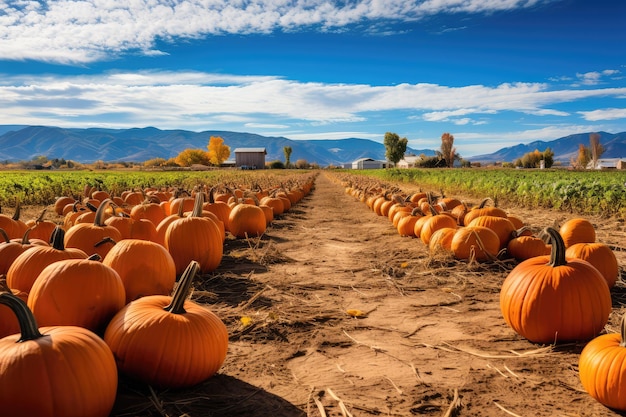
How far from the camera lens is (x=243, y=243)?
33.6 ft

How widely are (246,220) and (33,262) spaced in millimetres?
6106

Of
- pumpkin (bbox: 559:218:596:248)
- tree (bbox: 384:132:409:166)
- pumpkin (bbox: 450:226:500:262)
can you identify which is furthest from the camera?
tree (bbox: 384:132:409:166)

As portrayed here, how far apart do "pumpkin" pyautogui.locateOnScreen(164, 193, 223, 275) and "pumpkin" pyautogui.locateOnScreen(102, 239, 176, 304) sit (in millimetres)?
1859

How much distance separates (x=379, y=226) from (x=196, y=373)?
413 inches

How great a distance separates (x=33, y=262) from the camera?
14.6ft

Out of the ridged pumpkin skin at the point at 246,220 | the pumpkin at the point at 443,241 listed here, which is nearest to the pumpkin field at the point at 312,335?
the pumpkin at the point at 443,241

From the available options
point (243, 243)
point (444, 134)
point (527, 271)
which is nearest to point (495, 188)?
point (243, 243)

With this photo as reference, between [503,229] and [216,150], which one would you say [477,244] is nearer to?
[503,229]

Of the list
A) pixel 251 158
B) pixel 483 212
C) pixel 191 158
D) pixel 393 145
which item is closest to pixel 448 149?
pixel 393 145

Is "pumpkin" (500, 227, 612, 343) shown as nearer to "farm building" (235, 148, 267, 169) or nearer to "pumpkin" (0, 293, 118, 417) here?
"pumpkin" (0, 293, 118, 417)

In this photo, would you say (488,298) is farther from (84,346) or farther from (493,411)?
(84,346)

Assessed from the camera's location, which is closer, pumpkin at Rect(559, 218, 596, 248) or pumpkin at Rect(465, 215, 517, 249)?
pumpkin at Rect(559, 218, 596, 248)

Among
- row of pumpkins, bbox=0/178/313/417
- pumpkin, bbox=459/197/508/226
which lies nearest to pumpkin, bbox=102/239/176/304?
row of pumpkins, bbox=0/178/313/417

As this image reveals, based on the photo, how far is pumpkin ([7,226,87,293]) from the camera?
4.40 m
